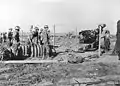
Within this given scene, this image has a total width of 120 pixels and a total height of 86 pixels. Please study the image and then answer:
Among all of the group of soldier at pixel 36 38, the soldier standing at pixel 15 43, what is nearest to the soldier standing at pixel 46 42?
the group of soldier at pixel 36 38

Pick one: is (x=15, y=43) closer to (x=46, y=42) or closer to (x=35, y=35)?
(x=35, y=35)

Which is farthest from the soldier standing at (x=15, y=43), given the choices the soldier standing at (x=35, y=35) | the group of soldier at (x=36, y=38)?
the soldier standing at (x=35, y=35)

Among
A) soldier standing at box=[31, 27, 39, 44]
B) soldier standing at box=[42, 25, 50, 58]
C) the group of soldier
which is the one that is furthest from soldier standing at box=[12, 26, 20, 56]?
soldier standing at box=[42, 25, 50, 58]

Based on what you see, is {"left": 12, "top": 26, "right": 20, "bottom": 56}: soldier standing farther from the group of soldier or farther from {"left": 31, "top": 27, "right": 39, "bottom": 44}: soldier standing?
{"left": 31, "top": 27, "right": 39, "bottom": 44}: soldier standing

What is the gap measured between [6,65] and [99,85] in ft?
16.9

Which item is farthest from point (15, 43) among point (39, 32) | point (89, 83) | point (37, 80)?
point (89, 83)

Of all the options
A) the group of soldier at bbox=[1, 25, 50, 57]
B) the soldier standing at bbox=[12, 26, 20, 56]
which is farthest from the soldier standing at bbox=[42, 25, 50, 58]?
the soldier standing at bbox=[12, 26, 20, 56]

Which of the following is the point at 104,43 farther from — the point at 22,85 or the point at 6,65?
the point at 22,85

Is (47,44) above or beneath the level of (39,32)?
beneath

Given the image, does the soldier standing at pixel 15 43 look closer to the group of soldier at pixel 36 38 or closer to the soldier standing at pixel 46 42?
the group of soldier at pixel 36 38

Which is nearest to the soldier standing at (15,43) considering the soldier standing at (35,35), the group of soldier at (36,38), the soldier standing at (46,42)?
the group of soldier at (36,38)

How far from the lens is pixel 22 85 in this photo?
4.68 m

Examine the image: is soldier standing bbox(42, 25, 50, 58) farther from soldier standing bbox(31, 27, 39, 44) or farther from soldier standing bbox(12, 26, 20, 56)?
soldier standing bbox(12, 26, 20, 56)

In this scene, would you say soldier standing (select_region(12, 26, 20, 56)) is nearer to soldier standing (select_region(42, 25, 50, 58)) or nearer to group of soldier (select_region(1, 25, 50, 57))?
group of soldier (select_region(1, 25, 50, 57))
